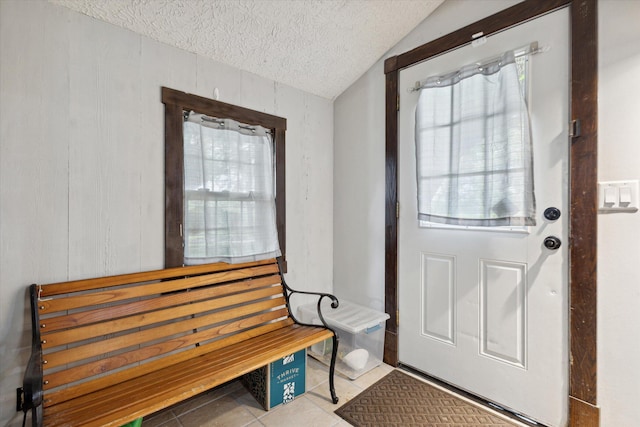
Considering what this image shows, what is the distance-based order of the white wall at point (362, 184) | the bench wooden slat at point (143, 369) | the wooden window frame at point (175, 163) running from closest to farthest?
the bench wooden slat at point (143, 369) → the wooden window frame at point (175, 163) → the white wall at point (362, 184)

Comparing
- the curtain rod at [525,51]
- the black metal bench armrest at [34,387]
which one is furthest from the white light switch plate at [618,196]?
the black metal bench armrest at [34,387]

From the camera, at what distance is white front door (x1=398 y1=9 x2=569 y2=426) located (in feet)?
5.37

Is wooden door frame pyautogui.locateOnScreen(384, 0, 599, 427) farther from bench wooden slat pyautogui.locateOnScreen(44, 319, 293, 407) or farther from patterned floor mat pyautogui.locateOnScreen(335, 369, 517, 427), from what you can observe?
bench wooden slat pyautogui.locateOnScreen(44, 319, 293, 407)

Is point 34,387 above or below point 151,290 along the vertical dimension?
below

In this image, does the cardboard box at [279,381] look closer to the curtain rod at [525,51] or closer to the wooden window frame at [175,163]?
the wooden window frame at [175,163]

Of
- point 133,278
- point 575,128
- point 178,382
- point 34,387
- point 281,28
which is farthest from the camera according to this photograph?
point 281,28

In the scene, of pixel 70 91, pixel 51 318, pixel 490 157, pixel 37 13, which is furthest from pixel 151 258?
pixel 490 157

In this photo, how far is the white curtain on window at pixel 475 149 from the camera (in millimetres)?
1741

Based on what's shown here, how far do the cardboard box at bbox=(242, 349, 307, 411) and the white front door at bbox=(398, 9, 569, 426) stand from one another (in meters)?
0.85

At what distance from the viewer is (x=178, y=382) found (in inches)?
57.2

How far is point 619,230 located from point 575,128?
1.78ft

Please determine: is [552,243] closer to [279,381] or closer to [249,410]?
[279,381]

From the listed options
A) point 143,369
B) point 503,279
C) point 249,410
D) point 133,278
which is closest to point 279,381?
point 249,410

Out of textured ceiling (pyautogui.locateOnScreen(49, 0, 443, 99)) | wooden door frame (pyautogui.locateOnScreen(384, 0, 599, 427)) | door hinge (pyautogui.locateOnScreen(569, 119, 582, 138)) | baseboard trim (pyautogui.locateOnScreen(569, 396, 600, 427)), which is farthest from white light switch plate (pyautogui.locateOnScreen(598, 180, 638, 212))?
textured ceiling (pyautogui.locateOnScreen(49, 0, 443, 99))
